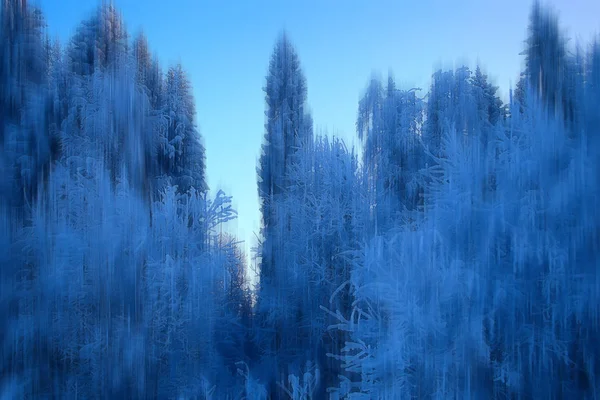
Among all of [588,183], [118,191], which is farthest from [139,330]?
[588,183]

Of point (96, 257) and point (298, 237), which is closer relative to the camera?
point (96, 257)

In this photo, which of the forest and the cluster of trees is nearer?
the forest

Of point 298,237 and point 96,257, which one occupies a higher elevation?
point 298,237

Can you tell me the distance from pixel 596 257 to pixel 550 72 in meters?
5.33

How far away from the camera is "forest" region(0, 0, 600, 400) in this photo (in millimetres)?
6930

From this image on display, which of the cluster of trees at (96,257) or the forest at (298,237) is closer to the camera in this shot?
the forest at (298,237)

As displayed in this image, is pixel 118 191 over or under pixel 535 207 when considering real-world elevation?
over

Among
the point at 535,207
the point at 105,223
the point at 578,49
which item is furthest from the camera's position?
the point at 105,223

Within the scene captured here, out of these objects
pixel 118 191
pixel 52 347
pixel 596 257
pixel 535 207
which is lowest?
pixel 52 347

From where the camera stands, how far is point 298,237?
15.7 m

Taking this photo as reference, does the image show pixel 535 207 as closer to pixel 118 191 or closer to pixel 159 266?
pixel 159 266

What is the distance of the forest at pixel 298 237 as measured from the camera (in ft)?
22.7

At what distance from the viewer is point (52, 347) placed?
34.4ft

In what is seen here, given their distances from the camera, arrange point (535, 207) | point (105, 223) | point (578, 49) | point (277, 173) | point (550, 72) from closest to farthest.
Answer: point (535, 207)
point (578, 49)
point (550, 72)
point (105, 223)
point (277, 173)
